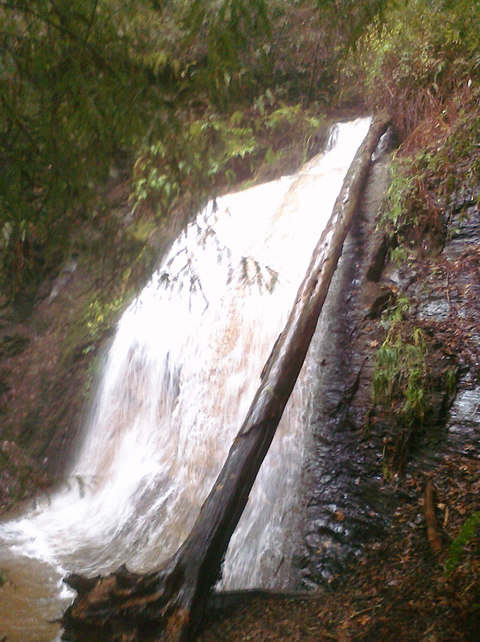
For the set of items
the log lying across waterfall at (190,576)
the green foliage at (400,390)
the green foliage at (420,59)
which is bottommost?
the log lying across waterfall at (190,576)

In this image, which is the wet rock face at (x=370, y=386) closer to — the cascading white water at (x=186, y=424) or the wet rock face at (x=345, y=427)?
the wet rock face at (x=345, y=427)

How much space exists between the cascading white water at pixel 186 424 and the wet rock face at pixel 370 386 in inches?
11.6

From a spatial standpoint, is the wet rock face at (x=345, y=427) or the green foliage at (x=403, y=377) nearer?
the wet rock face at (x=345, y=427)

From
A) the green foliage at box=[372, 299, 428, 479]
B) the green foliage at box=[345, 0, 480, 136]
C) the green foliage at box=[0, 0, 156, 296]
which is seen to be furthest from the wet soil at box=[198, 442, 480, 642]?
the green foliage at box=[345, 0, 480, 136]

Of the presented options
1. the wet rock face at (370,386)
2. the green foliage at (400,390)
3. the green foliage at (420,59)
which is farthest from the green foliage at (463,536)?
the green foliage at (420,59)

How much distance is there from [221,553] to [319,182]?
572cm

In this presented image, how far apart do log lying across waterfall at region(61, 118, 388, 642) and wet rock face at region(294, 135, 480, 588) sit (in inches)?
28.3

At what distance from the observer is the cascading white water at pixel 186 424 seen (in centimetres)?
397

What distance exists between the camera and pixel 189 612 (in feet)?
9.22

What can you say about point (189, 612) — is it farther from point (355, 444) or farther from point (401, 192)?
point (401, 192)

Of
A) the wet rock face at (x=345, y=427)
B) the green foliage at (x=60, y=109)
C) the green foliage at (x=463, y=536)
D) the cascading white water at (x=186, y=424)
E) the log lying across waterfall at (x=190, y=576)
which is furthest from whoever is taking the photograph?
the cascading white water at (x=186, y=424)

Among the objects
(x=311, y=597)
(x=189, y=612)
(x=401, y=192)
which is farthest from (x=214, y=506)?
(x=401, y=192)

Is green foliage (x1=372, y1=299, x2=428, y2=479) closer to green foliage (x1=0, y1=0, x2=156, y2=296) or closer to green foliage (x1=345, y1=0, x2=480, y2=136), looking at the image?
green foliage (x1=0, y1=0, x2=156, y2=296)

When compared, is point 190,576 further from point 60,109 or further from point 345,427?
point 60,109
